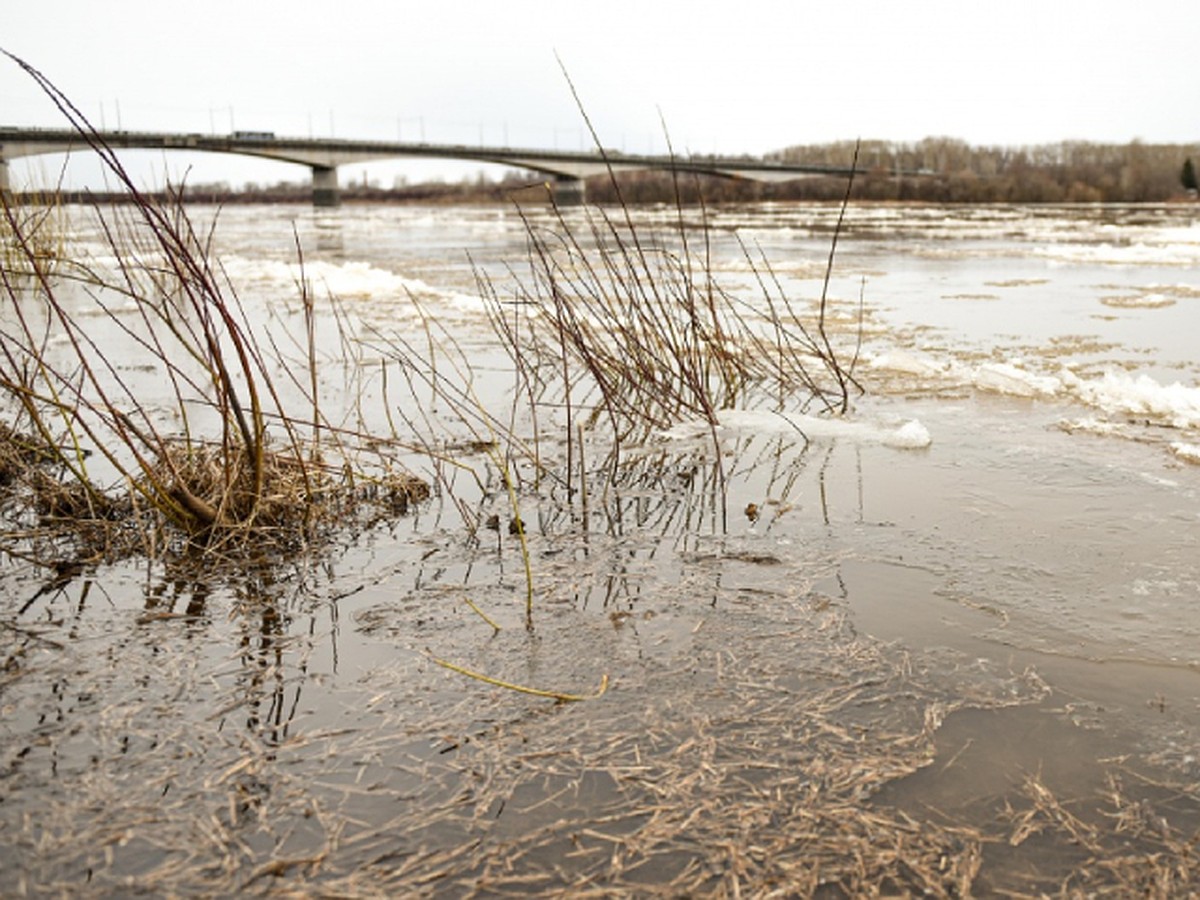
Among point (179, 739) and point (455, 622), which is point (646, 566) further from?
point (179, 739)

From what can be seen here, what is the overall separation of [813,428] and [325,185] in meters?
68.5

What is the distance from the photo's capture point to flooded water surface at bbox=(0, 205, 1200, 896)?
2.00m

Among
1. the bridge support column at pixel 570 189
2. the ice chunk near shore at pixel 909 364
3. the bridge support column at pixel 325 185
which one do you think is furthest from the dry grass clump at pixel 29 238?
the bridge support column at pixel 570 189

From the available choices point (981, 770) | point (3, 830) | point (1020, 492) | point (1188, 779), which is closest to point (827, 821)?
point (981, 770)

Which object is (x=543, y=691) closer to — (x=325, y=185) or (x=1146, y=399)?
(x=1146, y=399)

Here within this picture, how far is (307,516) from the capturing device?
3.94m

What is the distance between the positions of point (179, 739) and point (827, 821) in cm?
155

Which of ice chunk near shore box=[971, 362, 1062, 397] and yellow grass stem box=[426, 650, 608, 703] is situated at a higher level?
ice chunk near shore box=[971, 362, 1062, 397]

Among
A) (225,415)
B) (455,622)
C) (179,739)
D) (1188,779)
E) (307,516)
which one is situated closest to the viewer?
(1188,779)

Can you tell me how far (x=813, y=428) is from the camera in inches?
215

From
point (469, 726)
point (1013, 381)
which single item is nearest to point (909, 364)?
point (1013, 381)

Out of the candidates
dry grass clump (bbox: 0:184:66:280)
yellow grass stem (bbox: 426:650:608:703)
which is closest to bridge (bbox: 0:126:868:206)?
dry grass clump (bbox: 0:184:66:280)

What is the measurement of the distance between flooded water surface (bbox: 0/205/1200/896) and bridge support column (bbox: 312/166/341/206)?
67331 mm

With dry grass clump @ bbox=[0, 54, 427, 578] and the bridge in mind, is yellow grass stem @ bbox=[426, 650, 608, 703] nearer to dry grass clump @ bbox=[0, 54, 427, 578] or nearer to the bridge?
dry grass clump @ bbox=[0, 54, 427, 578]
